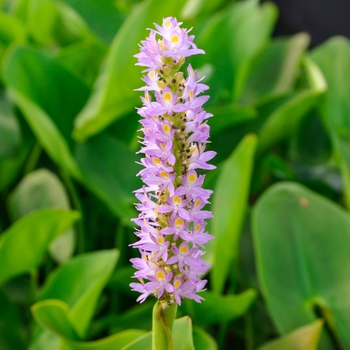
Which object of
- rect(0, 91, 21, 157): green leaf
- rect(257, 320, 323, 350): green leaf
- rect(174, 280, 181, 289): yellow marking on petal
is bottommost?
rect(257, 320, 323, 350): green leaf

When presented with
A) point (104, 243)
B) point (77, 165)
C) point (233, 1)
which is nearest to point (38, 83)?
point (77, 165)

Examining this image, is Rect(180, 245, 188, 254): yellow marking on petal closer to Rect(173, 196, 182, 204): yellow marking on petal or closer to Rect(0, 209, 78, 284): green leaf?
Rect(173, 196, 182, 204): yellow marking on petal

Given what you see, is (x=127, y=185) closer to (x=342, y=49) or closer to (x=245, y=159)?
(x=245, y=159)

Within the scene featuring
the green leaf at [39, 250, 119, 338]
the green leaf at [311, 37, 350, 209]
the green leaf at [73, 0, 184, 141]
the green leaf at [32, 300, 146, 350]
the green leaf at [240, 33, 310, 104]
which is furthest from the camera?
the green leaf at [240, 33, 310, 104]

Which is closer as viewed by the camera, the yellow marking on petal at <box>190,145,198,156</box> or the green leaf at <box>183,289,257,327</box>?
the yellow marking on petal at <box>190,145,198,156</box>

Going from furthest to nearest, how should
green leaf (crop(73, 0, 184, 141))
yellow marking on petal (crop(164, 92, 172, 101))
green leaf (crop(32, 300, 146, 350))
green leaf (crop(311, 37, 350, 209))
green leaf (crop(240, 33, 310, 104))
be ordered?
green leaf (crop(240, 33, 310, 104)) → green leaf (crop(311, 37, 350, 209)) → green leaf (crop(73, 0, 184, 141)) → green leaf (crop(32, 300, 146, 350)) → yellow marking on petal (crop(164, 92, 172, 101))

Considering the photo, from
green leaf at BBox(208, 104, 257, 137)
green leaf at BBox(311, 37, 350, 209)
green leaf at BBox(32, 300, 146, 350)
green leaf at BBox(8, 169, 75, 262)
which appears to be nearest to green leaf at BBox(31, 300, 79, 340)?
green leaf at BBox(32, 300, 146, 350)

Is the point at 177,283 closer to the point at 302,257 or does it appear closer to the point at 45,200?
the point at 302,257

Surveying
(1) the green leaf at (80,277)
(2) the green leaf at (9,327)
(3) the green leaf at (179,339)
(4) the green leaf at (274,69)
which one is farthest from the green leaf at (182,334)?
(4) the green leaf at (274,69)
